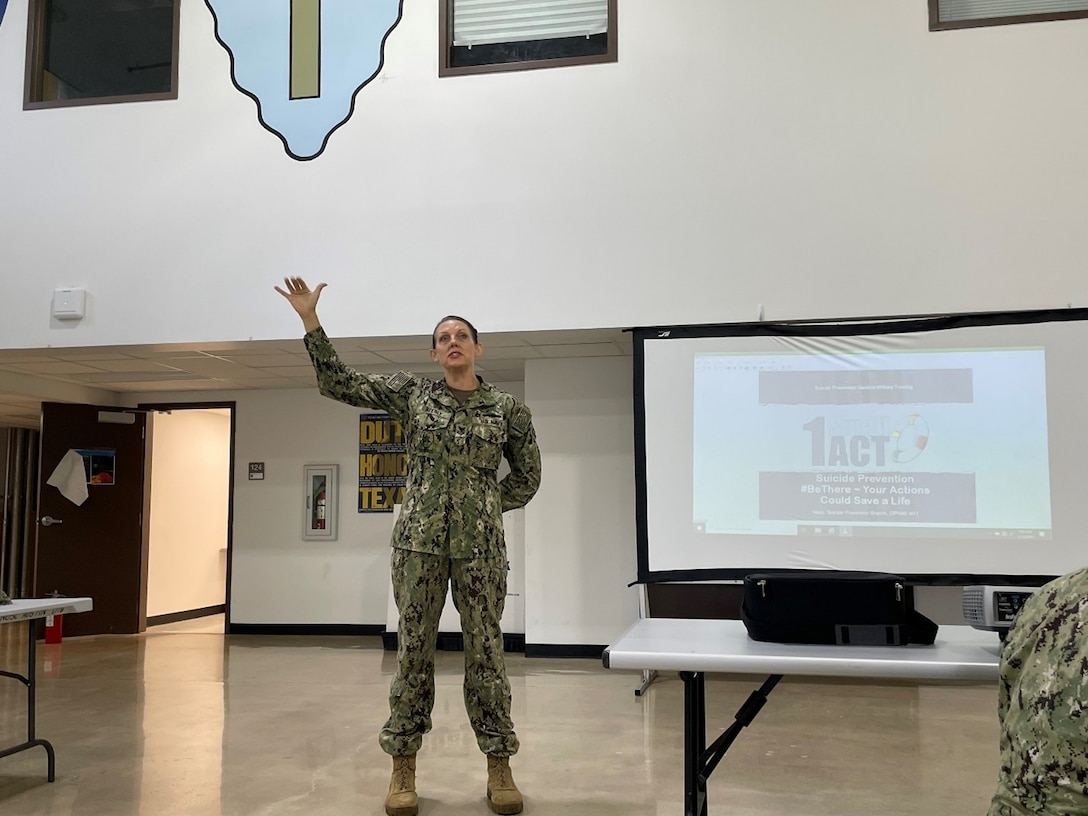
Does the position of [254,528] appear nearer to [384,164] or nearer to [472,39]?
[384,164]

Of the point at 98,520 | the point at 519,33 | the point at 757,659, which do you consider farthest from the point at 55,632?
the point at 757,659

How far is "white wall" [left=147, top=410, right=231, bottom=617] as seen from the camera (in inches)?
293

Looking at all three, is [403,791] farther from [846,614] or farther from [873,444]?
[873,444]

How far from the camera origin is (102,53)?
5.08 meters

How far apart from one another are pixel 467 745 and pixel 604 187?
279cm

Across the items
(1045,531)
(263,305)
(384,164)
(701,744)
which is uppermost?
(384,164)

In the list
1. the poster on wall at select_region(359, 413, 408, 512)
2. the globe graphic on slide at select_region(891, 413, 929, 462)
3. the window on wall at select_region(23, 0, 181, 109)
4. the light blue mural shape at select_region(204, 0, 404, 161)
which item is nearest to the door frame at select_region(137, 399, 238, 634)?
the poster on wall at select_region(359, 413, 408, 512)

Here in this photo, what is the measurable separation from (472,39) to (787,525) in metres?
3.16

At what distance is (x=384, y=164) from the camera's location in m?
4.58

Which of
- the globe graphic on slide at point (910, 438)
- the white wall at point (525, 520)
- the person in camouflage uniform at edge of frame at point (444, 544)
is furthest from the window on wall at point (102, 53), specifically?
the globe graphic on slide at point (910, 438)

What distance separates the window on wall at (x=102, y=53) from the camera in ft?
16.3

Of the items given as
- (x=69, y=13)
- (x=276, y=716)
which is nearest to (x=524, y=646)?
(x=276, y=716)

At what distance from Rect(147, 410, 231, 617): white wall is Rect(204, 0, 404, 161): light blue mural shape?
358 centimetres

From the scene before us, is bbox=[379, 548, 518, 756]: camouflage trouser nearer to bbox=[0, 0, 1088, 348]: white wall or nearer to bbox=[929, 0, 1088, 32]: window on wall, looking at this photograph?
bbox=[0, 0, 1088, 348]: white wall
